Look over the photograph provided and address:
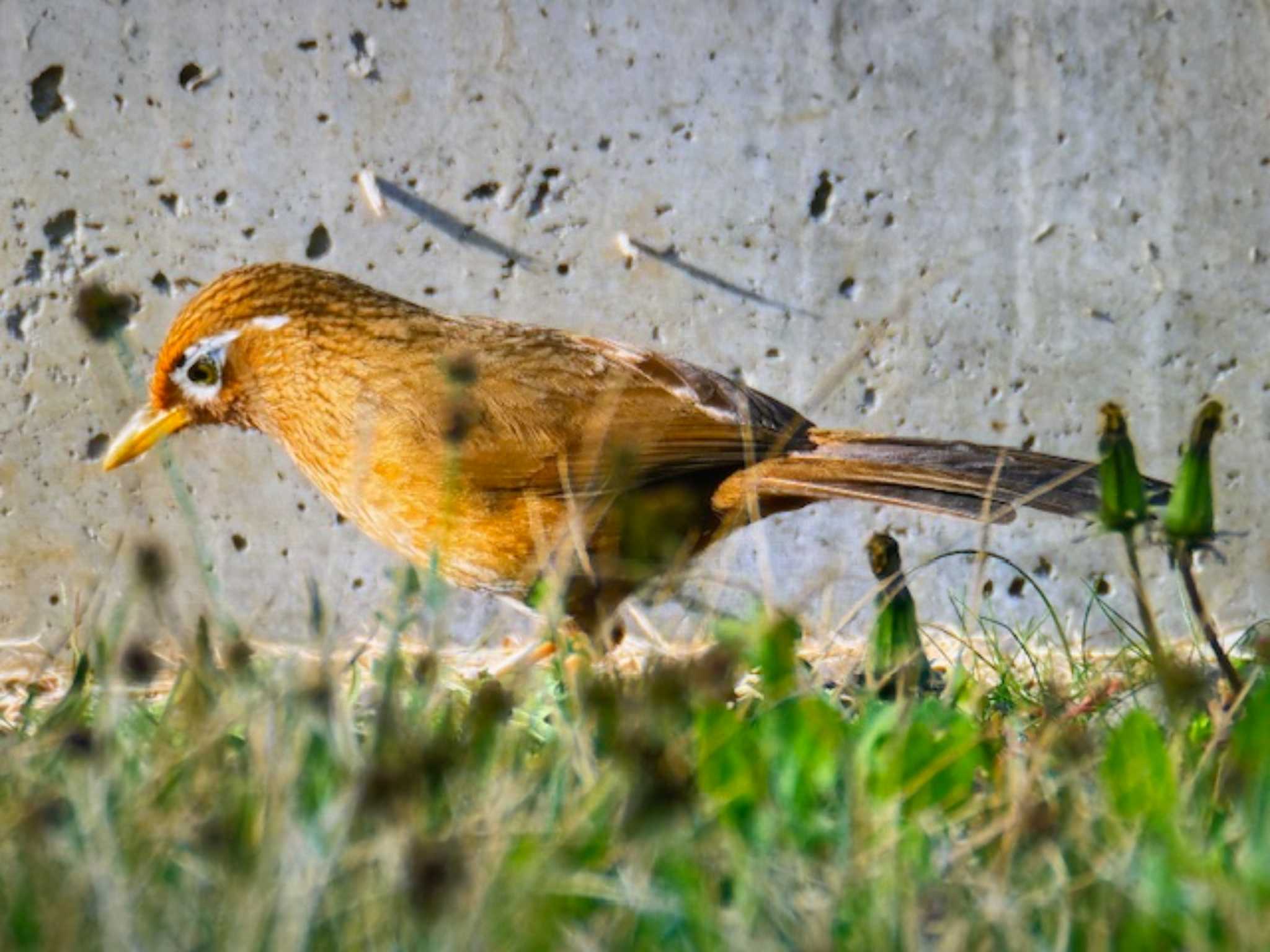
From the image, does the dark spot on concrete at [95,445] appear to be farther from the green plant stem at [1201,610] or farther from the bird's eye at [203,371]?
the green plant stem at [1201,610]

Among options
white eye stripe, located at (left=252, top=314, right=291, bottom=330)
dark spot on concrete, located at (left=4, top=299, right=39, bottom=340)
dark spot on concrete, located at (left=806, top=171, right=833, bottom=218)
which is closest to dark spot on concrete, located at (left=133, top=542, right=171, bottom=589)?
white eye stripe, located at (left=252, top=314, right=291, bottom=330)

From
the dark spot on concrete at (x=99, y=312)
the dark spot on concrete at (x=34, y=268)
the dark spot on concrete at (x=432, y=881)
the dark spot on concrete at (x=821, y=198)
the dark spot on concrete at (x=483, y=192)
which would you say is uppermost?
the dark spot on concrete at (x=821, y=198)

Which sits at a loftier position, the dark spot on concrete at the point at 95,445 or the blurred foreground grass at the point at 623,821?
the dark spot on concrete at the point at 95,445

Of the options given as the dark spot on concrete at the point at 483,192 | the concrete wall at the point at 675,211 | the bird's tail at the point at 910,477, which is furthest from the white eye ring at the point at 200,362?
the bird's tail at the point at 910,477

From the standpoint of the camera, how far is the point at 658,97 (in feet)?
16.0

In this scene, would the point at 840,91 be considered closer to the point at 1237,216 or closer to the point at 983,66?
the point at 983,66

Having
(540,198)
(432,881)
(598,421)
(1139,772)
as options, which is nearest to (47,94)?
(540,198)

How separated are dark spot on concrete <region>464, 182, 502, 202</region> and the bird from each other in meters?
0.46

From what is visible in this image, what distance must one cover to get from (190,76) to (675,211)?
54.9 inches

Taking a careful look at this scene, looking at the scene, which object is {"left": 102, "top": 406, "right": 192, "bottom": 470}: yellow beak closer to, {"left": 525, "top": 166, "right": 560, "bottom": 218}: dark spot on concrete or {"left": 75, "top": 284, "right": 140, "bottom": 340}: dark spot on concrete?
{"left": 525, "top": 166, "right": 560, "bottom": 218}: dark spot on concrete

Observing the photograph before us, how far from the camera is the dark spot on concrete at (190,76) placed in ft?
15.8

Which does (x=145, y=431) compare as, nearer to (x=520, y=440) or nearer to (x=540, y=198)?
(x=520, y=440)

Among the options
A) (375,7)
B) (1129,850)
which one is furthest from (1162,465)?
(1129,850)

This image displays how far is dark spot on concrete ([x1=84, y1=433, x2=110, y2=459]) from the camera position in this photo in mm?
4961
